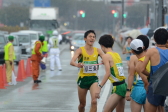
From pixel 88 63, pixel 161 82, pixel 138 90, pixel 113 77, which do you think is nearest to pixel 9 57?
pixel 88 63

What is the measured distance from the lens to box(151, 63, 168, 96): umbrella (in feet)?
22.5

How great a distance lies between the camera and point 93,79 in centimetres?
945

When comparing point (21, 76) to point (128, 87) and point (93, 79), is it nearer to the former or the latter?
point (93, 79)

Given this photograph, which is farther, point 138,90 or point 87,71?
point 87,71

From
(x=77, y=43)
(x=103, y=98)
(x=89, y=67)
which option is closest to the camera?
(x=89, y=67)

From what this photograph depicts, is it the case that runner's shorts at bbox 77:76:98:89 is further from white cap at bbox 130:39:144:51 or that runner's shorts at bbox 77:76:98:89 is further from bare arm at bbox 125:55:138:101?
white cap at bbox 130:39:144:51

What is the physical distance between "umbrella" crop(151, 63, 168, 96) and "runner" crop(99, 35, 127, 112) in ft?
4.35

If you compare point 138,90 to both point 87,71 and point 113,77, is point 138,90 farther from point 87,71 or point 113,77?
point 87,71

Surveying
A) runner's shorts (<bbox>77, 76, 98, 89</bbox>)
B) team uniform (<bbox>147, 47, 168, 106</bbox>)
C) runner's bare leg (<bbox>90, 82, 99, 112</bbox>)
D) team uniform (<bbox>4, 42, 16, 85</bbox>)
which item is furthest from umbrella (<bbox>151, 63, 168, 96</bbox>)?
team uniform (<bbox>4, 42, 16, 85</bbox>)

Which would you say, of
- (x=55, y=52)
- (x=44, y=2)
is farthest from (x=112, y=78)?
(x=44, y=2)

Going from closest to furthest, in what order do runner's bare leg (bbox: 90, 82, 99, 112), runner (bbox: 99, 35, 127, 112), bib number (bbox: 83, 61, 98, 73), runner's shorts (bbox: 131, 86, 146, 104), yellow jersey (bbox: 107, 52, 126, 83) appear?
runner's shorts (bbox: 131, 86, 146, 104) → runner (bbox: 99, 35, 127, 112) → yellow jersey (bbox: 107, 52, 126, 83) → runner's bare leg (bbox: 90, 82, 99, 112) → bib number (bbox: 83, 61, 98, 73)

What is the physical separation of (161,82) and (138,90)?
3.53 feet

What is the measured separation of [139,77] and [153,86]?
0.97m

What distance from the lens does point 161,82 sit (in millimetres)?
6887
